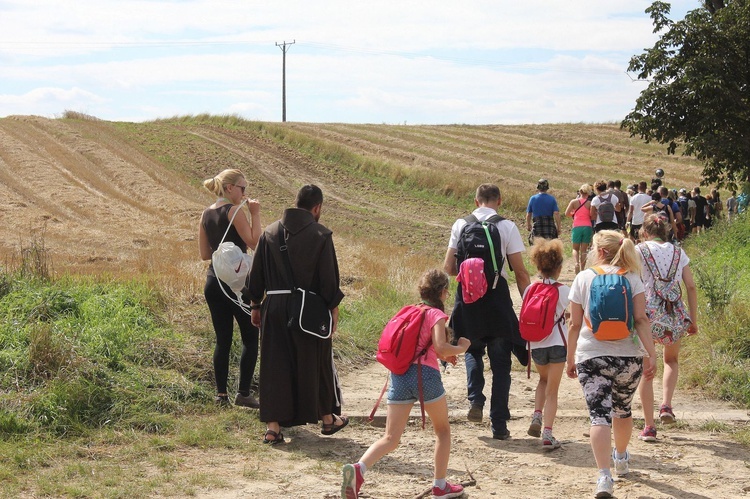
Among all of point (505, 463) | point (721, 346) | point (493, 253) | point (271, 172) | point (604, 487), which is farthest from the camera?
point (271, 172)

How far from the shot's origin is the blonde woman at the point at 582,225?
13695 millimetres

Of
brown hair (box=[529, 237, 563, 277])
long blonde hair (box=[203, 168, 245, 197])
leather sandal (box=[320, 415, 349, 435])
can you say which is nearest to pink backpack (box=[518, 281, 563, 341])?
brown hair (box=[529, 237, 563, 277])

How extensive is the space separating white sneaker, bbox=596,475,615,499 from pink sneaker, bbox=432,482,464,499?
0.79m

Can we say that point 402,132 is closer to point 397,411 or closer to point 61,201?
point 61,201

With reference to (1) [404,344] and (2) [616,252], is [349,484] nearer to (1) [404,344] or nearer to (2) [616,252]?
(1) [404,344]

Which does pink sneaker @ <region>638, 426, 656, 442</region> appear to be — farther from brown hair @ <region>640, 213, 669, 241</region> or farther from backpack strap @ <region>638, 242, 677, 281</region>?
brown hair @ <region>640, 213, 669, 241</region>

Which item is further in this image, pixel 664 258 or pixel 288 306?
pixel 664 258

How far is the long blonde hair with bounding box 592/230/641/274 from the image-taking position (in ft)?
16.6

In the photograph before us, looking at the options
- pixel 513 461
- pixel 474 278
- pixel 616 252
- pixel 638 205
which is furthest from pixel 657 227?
pixel 638 205

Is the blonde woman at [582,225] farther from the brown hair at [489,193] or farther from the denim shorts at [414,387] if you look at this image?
the denim shorts at [414,387]

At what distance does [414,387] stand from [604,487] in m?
1.21

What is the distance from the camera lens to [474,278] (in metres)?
6.01

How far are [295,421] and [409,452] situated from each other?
0.84m

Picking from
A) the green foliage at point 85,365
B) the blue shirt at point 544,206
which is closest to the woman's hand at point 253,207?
the green foliage at point 85,365
